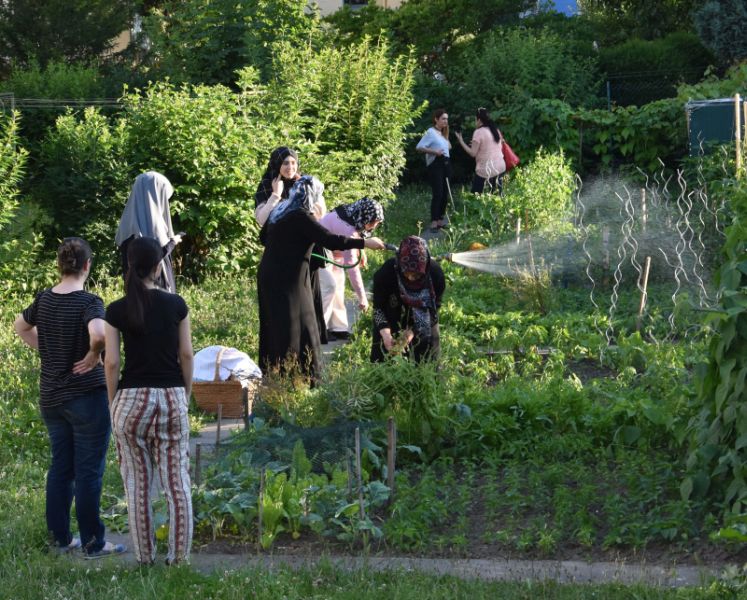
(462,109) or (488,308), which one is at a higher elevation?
(462,109)

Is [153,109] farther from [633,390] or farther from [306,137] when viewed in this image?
[633,390]

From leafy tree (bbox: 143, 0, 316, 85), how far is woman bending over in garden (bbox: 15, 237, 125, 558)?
11.8 meters

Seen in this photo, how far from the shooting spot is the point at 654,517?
6043mm

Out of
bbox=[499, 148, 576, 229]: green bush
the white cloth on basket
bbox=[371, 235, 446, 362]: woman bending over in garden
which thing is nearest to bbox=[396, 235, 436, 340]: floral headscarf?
bbox=[371, 235, 446, 362]: woman bending over in garden

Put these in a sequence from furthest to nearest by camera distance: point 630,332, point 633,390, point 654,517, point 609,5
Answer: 1. point 609,5
2. point 630,332
3. point 633,390
4. point 654,517

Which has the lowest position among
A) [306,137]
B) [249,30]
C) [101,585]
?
[101,585]

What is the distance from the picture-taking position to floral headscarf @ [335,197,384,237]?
987cm

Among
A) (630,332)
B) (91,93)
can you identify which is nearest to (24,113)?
(91,93)

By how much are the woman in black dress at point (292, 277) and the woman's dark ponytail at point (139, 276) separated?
278 cm

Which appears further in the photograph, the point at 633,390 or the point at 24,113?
the point at 24,113

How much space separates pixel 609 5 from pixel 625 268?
15.1 metres

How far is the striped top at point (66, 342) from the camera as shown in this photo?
6.01 meters

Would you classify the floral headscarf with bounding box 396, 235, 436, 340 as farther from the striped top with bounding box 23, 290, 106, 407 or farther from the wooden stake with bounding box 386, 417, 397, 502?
the striped top with bounding box 23, 290, 106, 407

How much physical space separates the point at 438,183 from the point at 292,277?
823 cm
